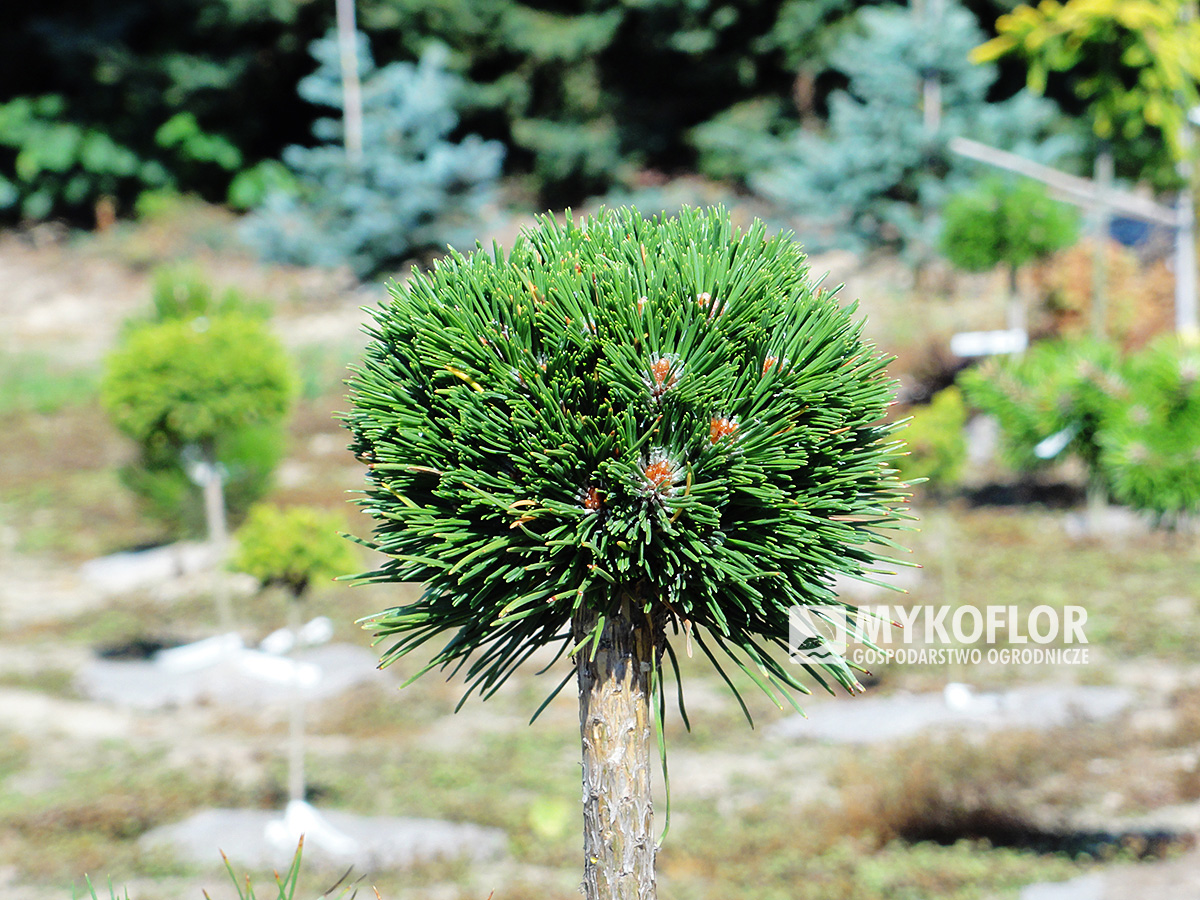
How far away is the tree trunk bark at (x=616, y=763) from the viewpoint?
1696 millimetres

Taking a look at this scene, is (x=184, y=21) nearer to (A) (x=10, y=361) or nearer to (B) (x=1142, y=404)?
(A) (x=10, y=361)

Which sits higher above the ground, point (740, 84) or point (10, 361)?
point (740, 84)

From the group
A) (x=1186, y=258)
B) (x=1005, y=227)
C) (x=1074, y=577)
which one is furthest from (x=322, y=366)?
(x=1186, y=258)

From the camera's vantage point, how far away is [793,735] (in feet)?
19.5

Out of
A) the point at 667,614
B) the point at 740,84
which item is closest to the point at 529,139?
the point at 740,84

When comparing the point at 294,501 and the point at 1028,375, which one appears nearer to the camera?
the point at 1028,375

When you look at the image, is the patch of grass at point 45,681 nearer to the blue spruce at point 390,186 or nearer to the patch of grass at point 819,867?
the patch of grass at point 819,867

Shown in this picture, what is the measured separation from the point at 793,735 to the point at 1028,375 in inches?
94.5

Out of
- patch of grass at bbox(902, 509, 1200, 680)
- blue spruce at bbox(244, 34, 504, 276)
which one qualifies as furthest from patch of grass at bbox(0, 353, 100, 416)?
patch of grass at bbox(902, 509, 1200, 680)

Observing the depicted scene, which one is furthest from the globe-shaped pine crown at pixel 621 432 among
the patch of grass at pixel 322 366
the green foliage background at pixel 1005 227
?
the patch of grass at pixel 322 366

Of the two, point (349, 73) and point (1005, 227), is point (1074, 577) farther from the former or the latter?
point (349, 73)

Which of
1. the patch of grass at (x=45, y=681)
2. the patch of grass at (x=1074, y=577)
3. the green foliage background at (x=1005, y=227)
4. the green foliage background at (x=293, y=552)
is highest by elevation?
the green foliage background at (x=1005, y=227)

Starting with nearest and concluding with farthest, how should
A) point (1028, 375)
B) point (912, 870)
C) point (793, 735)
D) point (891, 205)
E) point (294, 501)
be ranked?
point (912, 870)
point (1028, 375)
point (793, 735)
point (294, 501)
point (891, 205)

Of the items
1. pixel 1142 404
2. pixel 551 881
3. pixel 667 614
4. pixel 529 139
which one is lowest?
pixel 551 881
